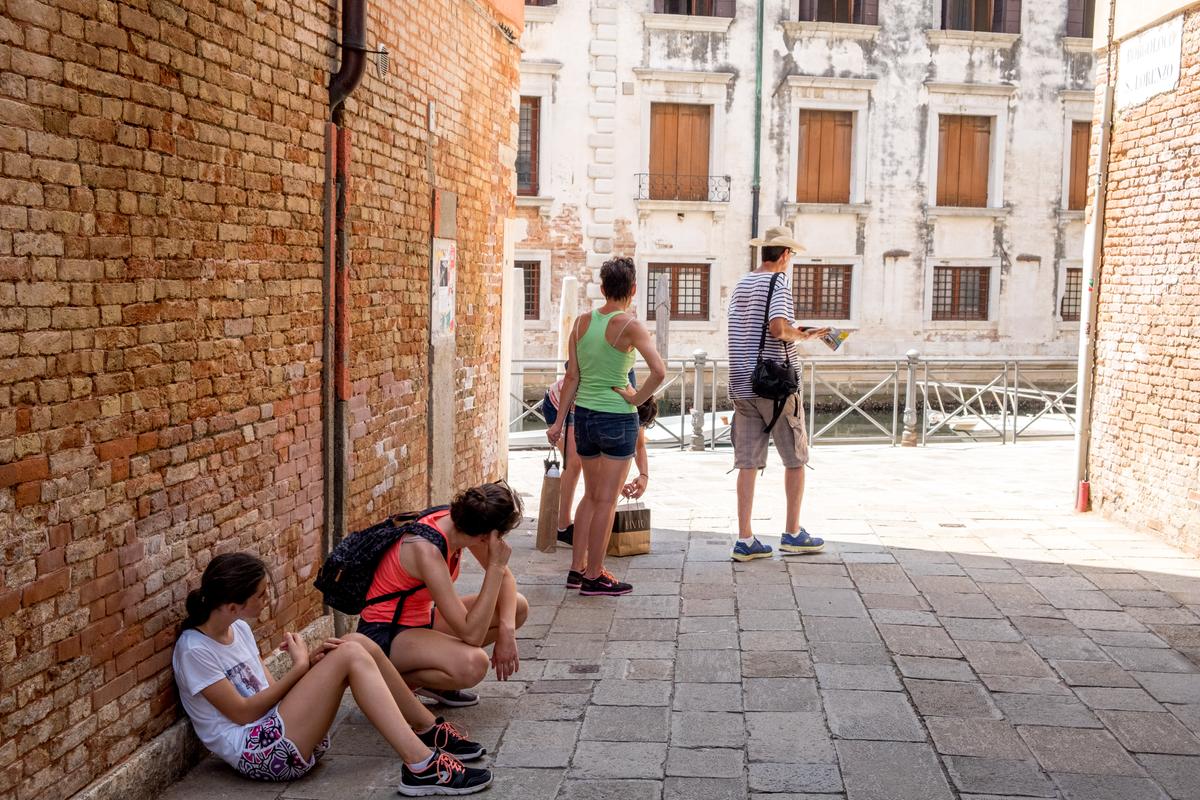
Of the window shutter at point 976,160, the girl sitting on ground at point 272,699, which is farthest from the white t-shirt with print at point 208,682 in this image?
the window shutter at point 976,160

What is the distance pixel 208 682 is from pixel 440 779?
832mm

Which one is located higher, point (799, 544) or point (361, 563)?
point (361, 563)

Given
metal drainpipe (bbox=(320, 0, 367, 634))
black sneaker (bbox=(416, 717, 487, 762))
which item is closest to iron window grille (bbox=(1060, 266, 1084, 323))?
metal drainpipe (bbox=(320, 0, 367, 634))

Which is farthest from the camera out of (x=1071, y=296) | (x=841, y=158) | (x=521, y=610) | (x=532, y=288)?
(x=1071, y=296)

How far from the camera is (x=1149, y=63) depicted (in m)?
8.80

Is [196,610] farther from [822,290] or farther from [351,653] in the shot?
[822,290]

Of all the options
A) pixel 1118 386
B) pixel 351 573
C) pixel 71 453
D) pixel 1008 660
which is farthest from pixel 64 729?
pixel 1118 386

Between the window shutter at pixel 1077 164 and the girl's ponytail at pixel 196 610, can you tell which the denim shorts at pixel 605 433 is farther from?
the window shutter at pixel 1077 164

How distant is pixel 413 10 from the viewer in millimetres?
6988

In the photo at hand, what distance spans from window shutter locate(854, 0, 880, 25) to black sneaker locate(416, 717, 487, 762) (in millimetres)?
22434

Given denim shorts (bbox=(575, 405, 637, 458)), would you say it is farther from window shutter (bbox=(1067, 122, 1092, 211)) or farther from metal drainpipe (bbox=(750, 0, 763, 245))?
window shutter (bbox=(1067, 122, 1092, 211))

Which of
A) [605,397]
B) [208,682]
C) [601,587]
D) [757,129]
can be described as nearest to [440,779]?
[208,682]

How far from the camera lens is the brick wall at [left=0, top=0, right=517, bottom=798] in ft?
11.2

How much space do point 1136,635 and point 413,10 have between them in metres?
4.92
